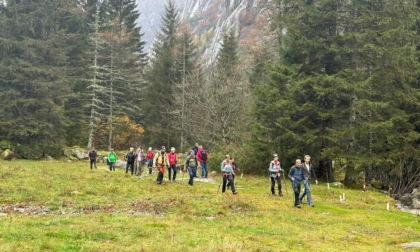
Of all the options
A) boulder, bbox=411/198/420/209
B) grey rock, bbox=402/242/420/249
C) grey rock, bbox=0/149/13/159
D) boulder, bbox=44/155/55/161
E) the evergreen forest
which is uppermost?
the evergreen forest

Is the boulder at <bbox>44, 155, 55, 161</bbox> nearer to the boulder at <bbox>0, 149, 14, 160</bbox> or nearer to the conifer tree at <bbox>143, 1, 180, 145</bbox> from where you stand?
the boulder at <bbox>0, 149, 14, 160</bbox>

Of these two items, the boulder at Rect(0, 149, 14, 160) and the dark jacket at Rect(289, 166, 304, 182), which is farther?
the boulder at Rect(0, 149, 14, 160)

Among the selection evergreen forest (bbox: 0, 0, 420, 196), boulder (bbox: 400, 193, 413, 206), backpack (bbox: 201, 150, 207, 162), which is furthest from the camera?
backpack (bbox: 201, 150, 207, 162)

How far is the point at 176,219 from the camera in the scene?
15.5 meters

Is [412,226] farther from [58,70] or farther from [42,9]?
[42,9]

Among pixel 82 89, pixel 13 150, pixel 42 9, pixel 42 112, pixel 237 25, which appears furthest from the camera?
pixel 237 25

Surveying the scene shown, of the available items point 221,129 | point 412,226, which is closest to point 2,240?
point 412,226

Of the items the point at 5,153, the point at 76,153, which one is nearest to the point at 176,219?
the point at 5,153

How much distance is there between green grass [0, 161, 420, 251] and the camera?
37.7 ft

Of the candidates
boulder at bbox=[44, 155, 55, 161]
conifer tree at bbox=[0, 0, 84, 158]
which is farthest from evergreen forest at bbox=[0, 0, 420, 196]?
boulder at bbox=[44, 155, 55, 161]

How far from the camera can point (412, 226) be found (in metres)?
17.7

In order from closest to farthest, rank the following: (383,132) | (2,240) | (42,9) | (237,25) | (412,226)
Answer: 1. (2,240)
2. (412,226)
3. (383,132)
4. (42,9)
5. (237,25)

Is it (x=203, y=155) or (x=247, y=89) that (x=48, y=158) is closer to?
(x=203, y=155)

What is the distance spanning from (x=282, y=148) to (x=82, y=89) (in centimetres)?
3180
